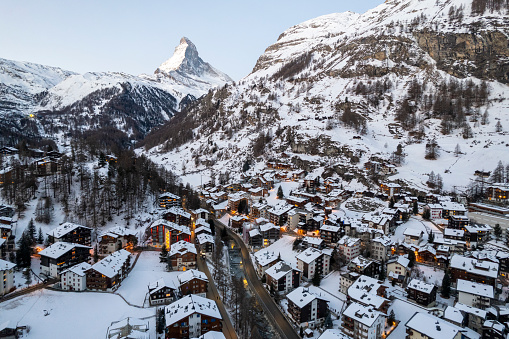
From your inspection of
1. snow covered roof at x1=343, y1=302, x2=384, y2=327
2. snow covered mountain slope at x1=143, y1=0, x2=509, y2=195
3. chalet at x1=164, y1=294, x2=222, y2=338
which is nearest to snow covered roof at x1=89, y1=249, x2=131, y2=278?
chalet at x1=164, y1=294, x2=222, y2=338

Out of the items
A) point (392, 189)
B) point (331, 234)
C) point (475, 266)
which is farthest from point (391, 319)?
point (392, 189)

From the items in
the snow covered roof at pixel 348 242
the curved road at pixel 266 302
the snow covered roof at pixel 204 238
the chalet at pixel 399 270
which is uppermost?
the snow covered roof at pixel 348 242

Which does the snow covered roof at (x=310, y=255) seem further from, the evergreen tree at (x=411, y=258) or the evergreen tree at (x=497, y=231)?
the evergreen tree at (x=497, y=231)

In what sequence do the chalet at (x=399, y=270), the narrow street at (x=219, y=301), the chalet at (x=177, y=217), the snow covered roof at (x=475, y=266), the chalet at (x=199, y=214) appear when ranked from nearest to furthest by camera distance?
the narrow street at (x=219, y=301)
the snow covered roof at (x=475, y=266)
the chalet at (x=399, y=270)
the chalet at (x=177, y=217)
the chalet at (x=199, y=214)

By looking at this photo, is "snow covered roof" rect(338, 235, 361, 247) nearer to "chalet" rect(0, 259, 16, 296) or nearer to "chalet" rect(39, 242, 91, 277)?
"chalet" rect(39, 242, 91, 277)

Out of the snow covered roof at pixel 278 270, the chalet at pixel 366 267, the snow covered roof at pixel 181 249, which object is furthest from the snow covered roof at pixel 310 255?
the snow covered roof at pixel 181 249

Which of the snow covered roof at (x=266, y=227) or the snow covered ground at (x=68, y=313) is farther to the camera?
the snow covered roof at (x=266, y=227)

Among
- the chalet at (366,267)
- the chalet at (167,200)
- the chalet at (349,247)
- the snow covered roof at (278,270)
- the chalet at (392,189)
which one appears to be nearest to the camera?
the snow covered roof at (278,270)

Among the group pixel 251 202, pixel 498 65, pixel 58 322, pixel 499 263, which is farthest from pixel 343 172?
pixel 498 65
